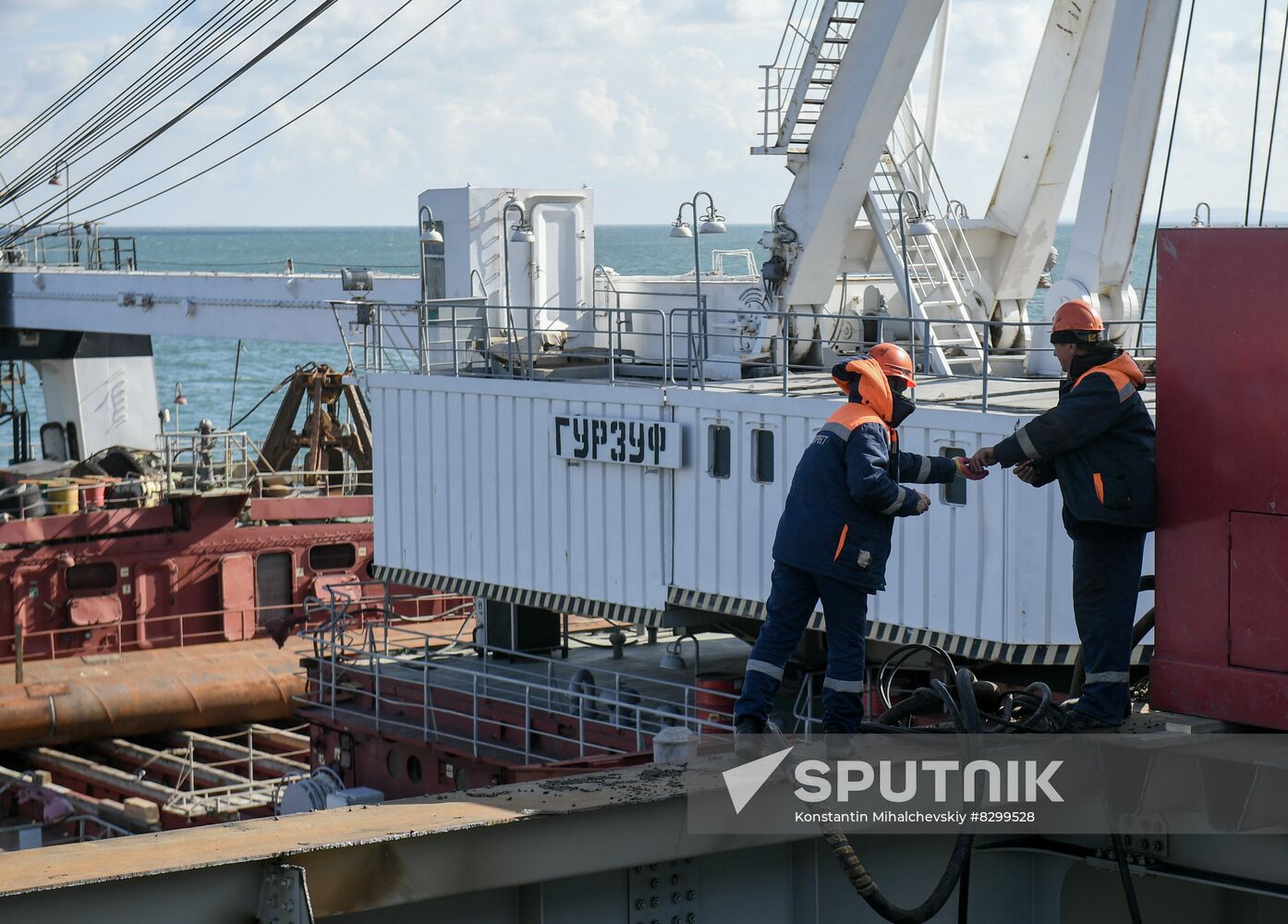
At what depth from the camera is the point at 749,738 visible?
8.48 meters

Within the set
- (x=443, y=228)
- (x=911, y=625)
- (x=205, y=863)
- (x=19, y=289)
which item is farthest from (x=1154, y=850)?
(x=19, y=289)

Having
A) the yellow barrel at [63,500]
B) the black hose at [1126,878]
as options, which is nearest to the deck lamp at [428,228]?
the yellow barrel at [63,500]

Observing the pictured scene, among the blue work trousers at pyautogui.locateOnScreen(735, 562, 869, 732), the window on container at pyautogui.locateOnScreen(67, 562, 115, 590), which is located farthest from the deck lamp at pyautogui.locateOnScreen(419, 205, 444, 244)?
the blue work trousers at pyautogui.locateOnScreen(735, 562, 869, 732)

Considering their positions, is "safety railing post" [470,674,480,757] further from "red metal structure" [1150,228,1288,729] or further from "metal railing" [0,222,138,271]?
"metal railing" [0,222,138,271]

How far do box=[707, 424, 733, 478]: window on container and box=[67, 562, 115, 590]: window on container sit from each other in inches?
619

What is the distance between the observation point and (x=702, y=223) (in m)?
23.0

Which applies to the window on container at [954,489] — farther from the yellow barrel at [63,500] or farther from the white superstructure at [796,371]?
the yellow barrel at [63,500]

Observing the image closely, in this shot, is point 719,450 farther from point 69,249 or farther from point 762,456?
point 69,249

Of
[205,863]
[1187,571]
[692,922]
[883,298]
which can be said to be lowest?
[692,922]

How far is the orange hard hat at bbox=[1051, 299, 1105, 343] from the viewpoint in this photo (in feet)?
29.4

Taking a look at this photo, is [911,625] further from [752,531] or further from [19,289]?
[19,289]

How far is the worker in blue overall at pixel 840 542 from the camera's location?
8961 millimetres

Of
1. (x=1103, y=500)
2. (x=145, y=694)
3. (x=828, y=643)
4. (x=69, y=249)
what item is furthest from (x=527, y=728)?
(x=69, y=249)

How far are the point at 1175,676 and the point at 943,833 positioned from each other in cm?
152
